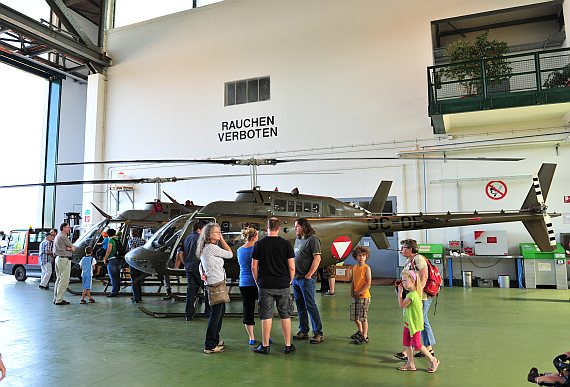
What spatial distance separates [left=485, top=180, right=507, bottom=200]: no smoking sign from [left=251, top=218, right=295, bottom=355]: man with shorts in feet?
29.0

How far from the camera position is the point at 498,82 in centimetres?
1057

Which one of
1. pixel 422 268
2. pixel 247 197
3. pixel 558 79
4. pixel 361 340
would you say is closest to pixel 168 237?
pixel 247 197

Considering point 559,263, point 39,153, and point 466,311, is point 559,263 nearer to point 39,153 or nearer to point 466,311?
point 466,311

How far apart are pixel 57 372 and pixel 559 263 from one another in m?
10.8

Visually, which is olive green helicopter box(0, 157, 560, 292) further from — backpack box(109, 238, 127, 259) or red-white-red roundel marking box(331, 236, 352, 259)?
backpack box(109, 238, 127, 259)

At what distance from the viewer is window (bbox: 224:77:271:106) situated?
14.6 metres

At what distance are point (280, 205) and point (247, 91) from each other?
7833 mm

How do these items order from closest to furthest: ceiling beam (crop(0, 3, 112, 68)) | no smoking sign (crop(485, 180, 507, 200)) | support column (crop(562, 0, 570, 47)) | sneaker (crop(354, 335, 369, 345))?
sneaker (crop(354, 335, 369, 345))
support column (crop(562, 0, 570, 47))
no smoking sign (crop(485, 180, 507, 200))
ceiling beam (crop(0, 3, 112, 68))

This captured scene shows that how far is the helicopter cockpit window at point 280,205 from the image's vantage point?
818 cm

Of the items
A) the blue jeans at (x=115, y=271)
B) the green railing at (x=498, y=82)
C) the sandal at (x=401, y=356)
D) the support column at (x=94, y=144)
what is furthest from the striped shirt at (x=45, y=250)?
the green railing at (x=498, y=82)

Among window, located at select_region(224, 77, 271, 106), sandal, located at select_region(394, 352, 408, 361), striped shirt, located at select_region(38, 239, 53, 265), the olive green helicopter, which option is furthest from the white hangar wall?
sandal, located at select_region(394, 352, 408, 361)

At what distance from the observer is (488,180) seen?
448 inches

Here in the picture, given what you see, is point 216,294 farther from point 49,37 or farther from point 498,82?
point 49,37

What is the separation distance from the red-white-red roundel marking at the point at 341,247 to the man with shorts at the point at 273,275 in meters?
3.33
